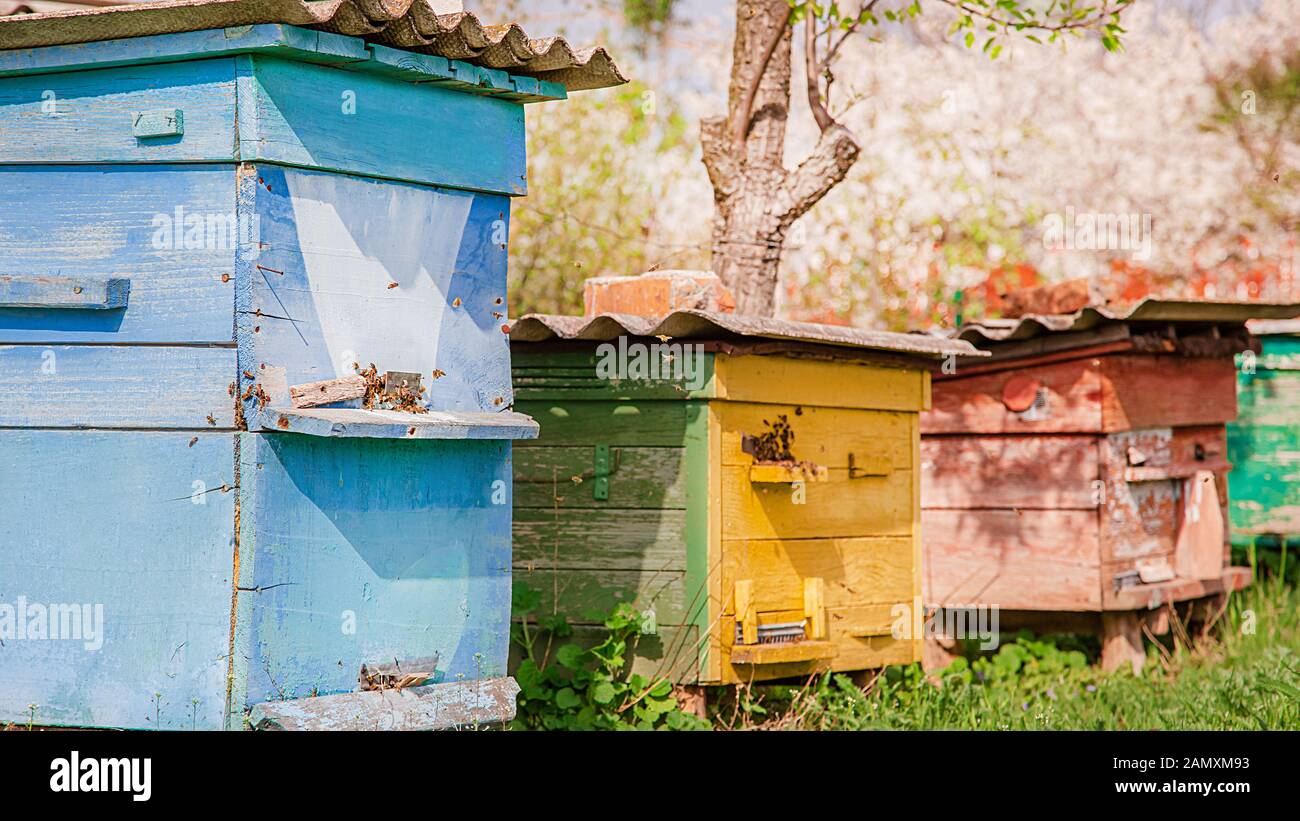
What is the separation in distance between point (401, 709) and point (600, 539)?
57.8 inches

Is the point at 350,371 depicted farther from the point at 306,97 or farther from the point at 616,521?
the point at 616,521

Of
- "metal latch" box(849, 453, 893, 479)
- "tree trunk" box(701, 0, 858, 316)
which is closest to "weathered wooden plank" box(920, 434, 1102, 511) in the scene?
"metal latch" box(849, 453, 893, 479)

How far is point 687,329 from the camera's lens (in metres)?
4.57

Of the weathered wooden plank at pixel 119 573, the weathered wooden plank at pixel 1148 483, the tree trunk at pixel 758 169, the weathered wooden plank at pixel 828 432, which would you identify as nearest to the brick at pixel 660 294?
the weathered wooden plank at pixel 828 432

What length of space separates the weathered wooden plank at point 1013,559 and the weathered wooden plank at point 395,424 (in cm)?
340

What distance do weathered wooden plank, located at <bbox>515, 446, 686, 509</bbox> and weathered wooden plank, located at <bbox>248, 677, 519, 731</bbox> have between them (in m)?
1.11

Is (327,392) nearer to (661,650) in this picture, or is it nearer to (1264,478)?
→ (661,650)

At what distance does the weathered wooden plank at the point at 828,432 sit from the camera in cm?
473

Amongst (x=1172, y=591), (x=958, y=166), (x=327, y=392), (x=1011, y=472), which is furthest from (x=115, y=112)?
(x=958, y=166)

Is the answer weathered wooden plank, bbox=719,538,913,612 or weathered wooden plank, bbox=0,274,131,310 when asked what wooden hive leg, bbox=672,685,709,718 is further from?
weathered wooden plank, bbox=0,274,131,310

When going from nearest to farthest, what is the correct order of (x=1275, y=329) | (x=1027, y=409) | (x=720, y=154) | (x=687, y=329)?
(x=687, y=329)
(x=720, y=154)
(x=1027, y=409)
(x=1275, y=329)

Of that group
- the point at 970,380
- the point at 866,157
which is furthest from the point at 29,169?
the point at 866,157

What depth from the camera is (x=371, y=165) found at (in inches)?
139

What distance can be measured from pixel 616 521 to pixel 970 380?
2.49 metres
